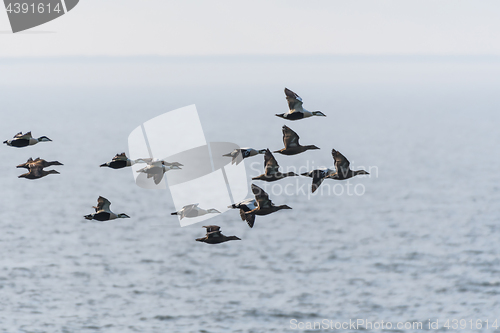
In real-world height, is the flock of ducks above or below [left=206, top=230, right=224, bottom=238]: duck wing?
above

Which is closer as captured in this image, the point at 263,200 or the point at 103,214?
the point at 263,200

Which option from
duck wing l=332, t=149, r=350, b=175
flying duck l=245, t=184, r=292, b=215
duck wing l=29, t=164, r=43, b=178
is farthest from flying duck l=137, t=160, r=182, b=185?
duck wing l=332, t=149, r=350, b=175

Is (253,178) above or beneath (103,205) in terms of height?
above

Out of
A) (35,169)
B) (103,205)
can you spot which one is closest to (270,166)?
(103,205)

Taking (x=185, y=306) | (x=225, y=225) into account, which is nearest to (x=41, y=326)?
(x=185, y=306)

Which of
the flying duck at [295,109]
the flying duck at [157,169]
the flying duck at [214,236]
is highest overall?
the flying duck at [295,109]

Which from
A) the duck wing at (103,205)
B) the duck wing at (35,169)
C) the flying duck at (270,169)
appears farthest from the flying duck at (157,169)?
the duck wing at (35,169)

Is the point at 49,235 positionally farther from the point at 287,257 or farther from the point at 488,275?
the point at 488,275

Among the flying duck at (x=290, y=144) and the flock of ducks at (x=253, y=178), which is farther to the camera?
the flying duck at (x=290, y=144)

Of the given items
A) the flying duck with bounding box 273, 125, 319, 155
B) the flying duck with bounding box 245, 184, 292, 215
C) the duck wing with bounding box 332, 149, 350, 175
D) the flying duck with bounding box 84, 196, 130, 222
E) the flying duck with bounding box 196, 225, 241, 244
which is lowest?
the flying duck with bounding box 196, 225, 241, 244

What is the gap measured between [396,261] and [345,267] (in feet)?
49.4

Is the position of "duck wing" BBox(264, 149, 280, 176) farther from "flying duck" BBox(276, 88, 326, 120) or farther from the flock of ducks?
"flying duck" BBox(276, 88, 326, 120)

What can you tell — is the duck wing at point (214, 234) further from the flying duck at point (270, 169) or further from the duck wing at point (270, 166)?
the duck wing at point (270, 166)

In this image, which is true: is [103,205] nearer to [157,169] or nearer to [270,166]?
[157,169]
